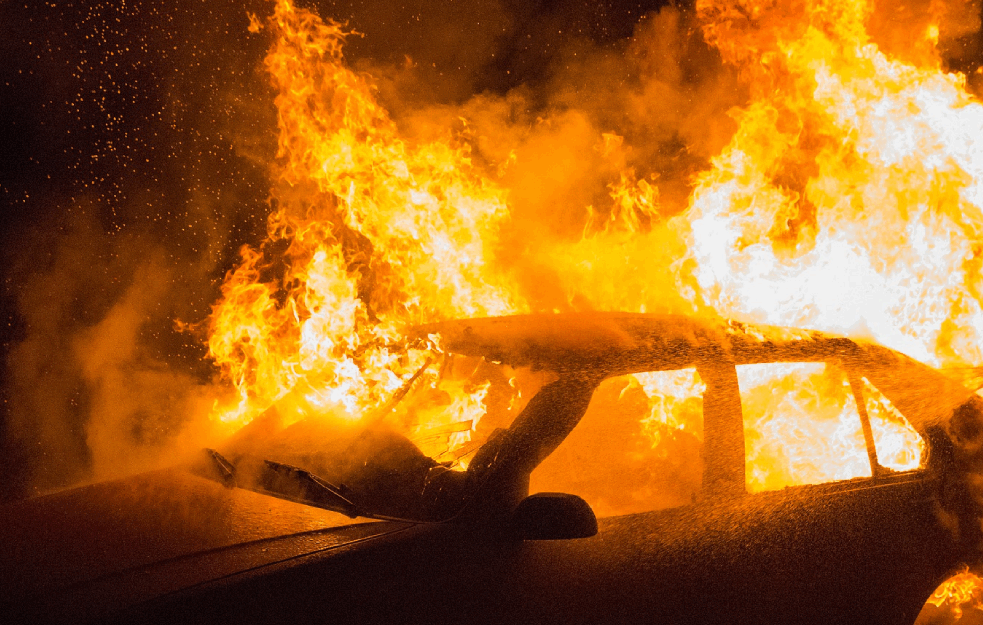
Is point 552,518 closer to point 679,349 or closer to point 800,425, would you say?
point 679,349

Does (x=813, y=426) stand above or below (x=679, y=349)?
below

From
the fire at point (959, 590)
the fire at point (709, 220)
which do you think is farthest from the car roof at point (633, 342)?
the fire at point (709, 220)

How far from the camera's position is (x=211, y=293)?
7184 millimetres

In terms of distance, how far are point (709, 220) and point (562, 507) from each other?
5239 millimetres

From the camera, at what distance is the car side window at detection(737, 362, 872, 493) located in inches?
114

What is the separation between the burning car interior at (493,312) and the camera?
2.37 metres

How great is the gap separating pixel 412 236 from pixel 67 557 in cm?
505

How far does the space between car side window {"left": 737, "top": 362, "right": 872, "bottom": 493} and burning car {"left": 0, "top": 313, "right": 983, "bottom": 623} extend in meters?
0.01

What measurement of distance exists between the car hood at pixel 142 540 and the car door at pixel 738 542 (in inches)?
31.1

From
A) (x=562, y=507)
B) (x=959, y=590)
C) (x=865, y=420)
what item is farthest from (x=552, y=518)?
(x=959, y=590)

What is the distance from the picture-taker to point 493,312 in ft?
20.7

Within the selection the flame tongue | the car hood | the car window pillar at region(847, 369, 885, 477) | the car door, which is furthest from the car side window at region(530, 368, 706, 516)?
the flame tongue

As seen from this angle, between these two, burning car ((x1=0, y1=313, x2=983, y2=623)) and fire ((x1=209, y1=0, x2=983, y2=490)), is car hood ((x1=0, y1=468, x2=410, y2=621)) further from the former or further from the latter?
fire ((x1=209, y1=0, x2=983, y2=490))

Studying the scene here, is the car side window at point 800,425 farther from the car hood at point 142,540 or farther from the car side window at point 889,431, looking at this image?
the car hood at point 142,540
